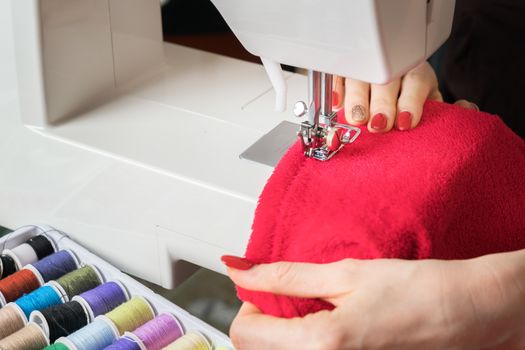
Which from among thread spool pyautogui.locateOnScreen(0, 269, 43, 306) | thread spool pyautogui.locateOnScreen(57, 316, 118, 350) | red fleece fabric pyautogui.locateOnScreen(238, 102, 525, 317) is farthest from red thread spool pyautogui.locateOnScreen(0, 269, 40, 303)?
red fleece fabric pyautogui.locateOnScreen(238, 102, 525, 317)

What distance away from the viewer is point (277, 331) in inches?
22.5

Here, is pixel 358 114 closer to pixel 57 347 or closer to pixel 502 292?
pixel 502 292

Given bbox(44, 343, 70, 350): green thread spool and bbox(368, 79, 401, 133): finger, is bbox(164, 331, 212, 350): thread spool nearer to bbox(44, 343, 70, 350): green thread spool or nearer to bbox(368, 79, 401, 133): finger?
bbox(44, 343, 70, 350): green thread spool

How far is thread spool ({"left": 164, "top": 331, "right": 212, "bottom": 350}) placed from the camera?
83cm

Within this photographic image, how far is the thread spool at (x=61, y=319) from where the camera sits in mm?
855

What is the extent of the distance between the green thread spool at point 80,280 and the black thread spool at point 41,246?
0.06 metres

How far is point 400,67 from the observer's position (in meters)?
0.67

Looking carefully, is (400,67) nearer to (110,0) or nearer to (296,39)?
(296,39)

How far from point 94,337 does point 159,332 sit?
0.26 ft

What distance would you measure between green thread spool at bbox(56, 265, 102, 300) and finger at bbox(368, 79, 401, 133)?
43cm

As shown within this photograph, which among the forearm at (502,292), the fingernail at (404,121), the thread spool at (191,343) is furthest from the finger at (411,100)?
the thread spool at (191,343)

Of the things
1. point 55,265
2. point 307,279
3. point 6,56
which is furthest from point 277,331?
point 6,56

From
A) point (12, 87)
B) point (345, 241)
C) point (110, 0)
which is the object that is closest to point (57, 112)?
point (12, 87)

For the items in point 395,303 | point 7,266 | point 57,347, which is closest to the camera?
point 395,303
